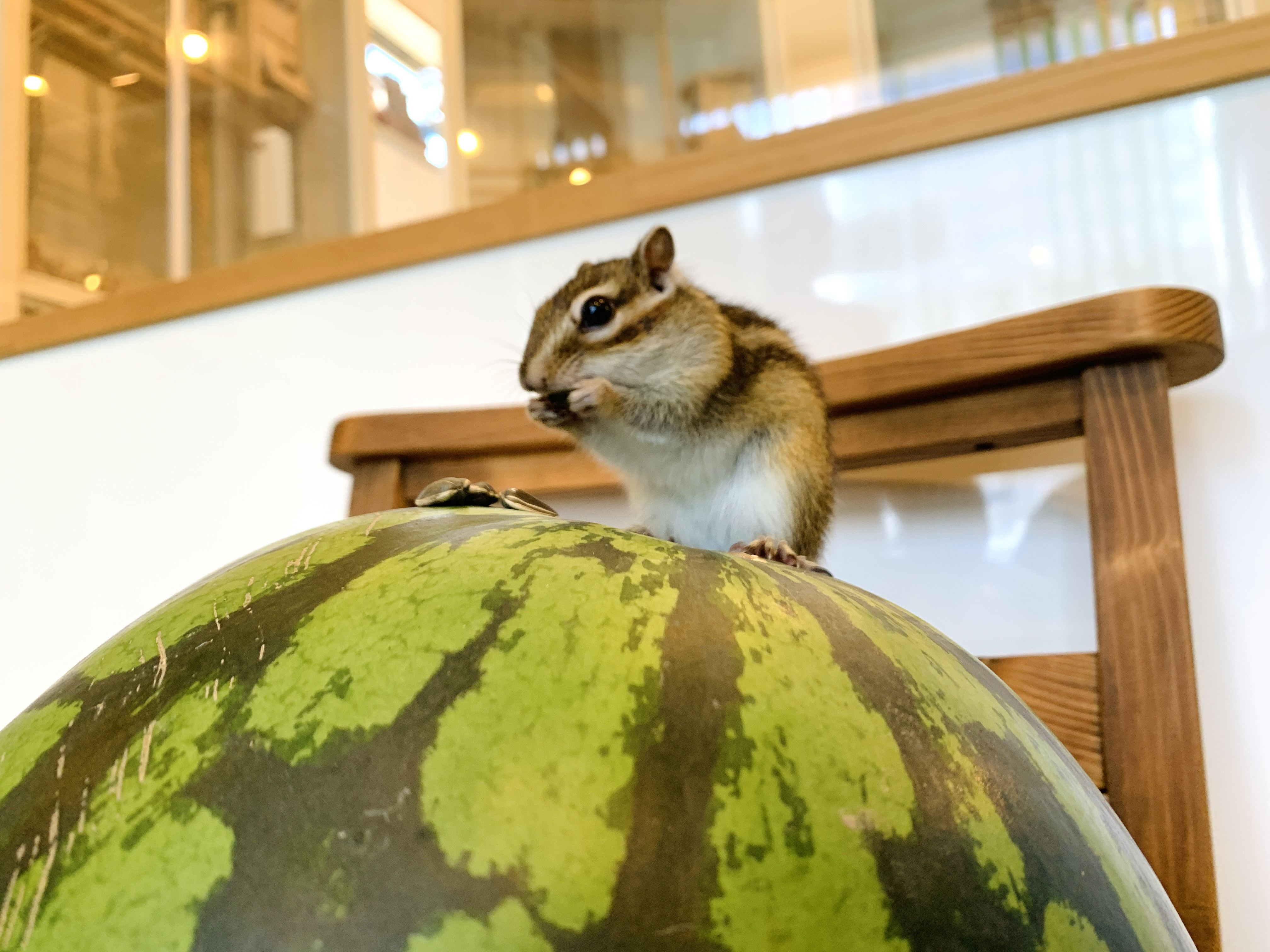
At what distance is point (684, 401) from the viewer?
77 centimetres

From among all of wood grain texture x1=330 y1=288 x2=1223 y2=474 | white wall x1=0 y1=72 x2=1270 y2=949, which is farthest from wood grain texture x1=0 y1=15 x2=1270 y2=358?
wood grain texture x1=330 y1=288 x2=1223 y2=474

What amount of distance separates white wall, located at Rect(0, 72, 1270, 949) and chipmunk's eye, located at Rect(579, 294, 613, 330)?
7.8 inches

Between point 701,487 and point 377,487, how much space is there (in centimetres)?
36

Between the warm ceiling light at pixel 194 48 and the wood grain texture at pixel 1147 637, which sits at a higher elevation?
the warm ceiling light at pixel 194 48

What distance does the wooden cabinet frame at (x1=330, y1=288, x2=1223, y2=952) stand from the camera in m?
0.57

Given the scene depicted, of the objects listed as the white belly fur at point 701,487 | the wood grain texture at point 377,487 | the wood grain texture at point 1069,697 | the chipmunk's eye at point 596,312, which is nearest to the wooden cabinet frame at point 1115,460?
the wood grain texture at point 1069,697

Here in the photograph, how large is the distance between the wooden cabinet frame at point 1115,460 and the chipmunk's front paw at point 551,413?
0.24 meters

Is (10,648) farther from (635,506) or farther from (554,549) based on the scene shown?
(554,549)

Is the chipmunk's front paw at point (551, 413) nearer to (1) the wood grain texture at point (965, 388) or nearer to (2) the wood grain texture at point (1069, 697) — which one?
(1) the wood grain texture at point (965, 388)

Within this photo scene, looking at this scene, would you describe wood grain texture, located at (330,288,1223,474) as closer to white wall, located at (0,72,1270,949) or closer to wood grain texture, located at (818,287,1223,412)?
wood grain texture, located at (818,287,1223,412)

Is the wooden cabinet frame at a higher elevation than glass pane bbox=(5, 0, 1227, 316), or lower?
lower

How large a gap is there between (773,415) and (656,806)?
0.51 m

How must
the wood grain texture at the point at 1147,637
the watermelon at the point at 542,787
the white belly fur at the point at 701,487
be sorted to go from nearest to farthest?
the watermelon at the point at 542,787, the wood grain texture at the point at 1147,637, the white belly fur at the point at 701,487

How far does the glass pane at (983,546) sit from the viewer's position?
2.60 feet
